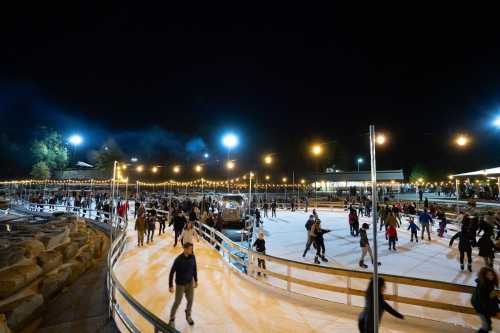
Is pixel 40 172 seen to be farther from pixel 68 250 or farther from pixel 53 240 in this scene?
pixel 68 250

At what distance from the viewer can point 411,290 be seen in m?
7.56

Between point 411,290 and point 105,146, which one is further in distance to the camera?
point 105,146

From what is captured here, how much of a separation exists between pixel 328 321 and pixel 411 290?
3201 mm

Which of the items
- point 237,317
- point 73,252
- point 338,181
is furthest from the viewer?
point 338,181

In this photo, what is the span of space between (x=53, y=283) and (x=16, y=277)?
69.6 inches

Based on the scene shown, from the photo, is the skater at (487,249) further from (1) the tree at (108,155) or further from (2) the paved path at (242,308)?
(1) the tree at (108,155)

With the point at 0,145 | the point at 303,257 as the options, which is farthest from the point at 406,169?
the point at 0,145

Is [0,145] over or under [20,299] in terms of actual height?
over

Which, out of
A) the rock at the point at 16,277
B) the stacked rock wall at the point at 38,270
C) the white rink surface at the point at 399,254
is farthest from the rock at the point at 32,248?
the white rink surface at the point at 399,254

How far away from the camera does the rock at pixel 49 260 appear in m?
13.5

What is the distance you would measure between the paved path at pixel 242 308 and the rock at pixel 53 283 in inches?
127

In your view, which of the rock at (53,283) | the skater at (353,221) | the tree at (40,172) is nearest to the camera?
the rock at (53,283)

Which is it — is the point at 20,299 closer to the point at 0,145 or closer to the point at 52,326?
the point at 52,326

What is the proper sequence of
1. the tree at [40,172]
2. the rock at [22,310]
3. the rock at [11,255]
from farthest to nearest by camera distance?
the tree at [40,172] → the rock at [11,255] → the rock at [22,310]
